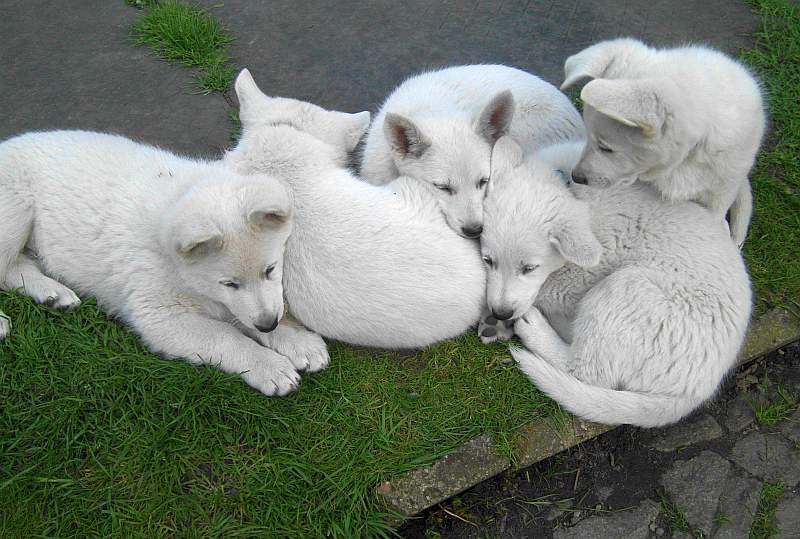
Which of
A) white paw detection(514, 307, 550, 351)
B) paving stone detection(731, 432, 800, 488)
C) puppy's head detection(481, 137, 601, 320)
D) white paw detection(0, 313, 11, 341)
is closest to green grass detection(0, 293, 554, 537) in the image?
white paw detection(0, 313, 11, 341)

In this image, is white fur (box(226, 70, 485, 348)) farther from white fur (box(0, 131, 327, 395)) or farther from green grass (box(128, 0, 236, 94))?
green grass (box(128, 0, 236, 94))

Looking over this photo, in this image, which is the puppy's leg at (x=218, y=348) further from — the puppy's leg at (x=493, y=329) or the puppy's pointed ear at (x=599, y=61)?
the puppy's pointed ear at (x=599, y=61)

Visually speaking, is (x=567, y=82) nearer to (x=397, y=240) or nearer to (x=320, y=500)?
(x=397, y=240)

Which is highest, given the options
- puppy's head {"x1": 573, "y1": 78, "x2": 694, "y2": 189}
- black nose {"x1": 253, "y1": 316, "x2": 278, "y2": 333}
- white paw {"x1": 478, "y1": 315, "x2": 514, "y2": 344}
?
puppy's head {"x1": 573, "y1": 78, "x2": 694, "y2": 189}

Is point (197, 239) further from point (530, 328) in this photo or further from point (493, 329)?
point (530, 328)

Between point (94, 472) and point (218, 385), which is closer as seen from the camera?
point (94, 472)

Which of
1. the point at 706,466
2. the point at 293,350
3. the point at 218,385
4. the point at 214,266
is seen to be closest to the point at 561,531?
the point at 706,466

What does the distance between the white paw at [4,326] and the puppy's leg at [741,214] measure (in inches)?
167

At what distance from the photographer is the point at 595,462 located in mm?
3633

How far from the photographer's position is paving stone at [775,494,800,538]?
132 inches

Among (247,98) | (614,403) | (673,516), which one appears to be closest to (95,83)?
(247,98)

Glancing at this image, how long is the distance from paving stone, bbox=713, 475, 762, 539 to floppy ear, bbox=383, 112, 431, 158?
2.46 meters

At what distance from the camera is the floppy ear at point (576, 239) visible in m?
3.48

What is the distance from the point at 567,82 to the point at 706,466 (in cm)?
219
